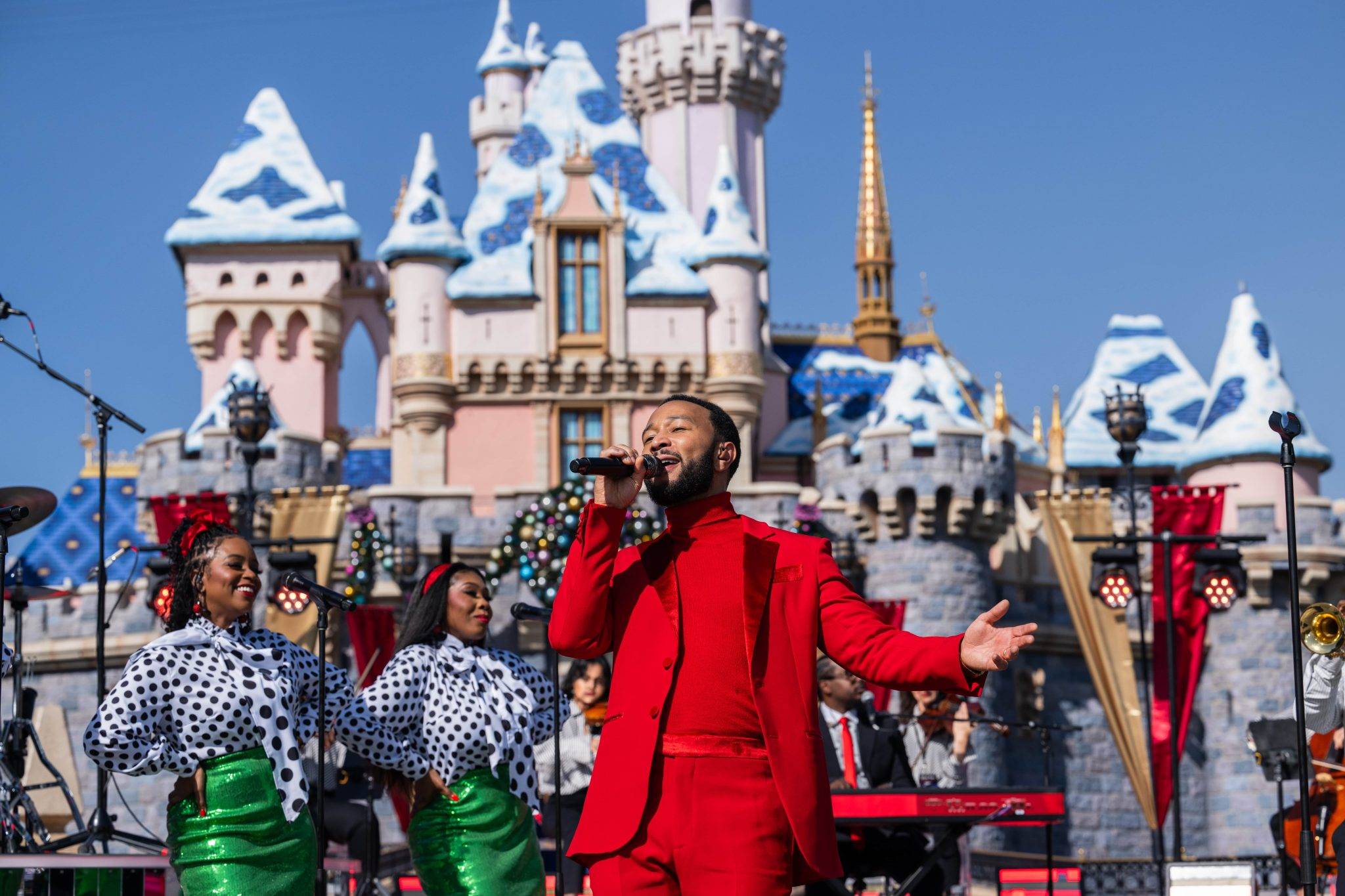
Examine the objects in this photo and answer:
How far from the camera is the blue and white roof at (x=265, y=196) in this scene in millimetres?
31062

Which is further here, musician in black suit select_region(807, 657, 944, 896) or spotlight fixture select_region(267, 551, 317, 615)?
spotlight fixture select_region(267, 551, 317, 615)

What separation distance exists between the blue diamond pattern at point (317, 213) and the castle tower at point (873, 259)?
431 inches

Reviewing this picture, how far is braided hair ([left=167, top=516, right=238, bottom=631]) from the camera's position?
5836mm

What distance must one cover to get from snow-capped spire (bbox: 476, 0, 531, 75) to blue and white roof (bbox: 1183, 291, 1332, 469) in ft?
57.6

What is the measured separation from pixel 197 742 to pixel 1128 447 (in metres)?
11.9

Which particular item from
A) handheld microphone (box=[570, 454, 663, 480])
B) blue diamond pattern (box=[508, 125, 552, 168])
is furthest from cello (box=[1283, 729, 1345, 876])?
blue diamond pattern (box=[508, 125, 552, 168])

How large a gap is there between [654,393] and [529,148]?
12.5 feet

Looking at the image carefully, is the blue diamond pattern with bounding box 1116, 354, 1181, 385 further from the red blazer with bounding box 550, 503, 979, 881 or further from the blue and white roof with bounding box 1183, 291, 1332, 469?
the red blazer with bounding box 550, 503, 979, 881

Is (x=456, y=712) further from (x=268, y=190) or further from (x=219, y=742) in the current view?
(x=268, y=190)

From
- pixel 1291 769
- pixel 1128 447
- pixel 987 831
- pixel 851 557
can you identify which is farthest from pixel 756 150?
pixel 1291 769

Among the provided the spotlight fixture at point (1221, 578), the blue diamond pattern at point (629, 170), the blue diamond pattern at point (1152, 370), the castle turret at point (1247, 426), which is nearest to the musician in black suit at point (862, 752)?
the spotlight fixture at point (1221, 578)

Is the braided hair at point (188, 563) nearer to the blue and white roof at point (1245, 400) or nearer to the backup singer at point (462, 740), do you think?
the backup singer at point (462, 740)

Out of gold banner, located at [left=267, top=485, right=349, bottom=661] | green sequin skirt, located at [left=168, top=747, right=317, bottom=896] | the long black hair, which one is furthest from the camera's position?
gold banner, located at [left=267, top=485, right=349, bottom=661]

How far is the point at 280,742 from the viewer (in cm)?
571
